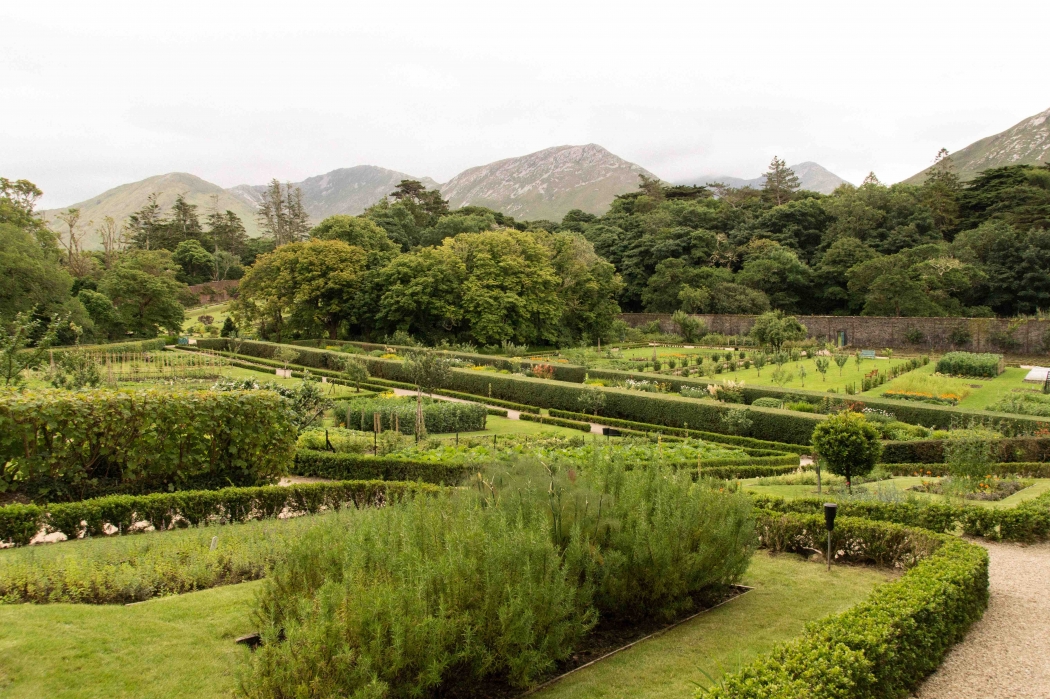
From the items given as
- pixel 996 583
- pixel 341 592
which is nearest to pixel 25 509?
pixel 341 592

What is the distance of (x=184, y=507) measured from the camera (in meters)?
9.52

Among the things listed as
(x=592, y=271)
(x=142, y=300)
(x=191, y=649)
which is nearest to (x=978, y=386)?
(x=592, y=271)

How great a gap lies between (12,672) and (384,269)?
39.8 m

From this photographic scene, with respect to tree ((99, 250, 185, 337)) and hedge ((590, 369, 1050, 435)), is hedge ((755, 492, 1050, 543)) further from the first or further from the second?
tree ((99, 250, 185, 337))

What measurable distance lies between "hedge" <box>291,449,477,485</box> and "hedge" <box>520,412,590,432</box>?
8313mm

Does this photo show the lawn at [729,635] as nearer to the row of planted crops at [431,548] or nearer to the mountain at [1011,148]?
the row of planted crops at [431,548]

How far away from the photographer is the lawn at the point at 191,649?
439 cm

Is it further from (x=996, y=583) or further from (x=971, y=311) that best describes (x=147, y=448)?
(x=971, y=311)

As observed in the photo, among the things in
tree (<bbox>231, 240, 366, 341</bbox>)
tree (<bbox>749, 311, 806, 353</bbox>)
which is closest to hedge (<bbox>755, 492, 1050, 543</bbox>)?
tree (<bbox>749, 311, 806, 353</bbox>)

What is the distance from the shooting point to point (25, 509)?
8375 millimetres

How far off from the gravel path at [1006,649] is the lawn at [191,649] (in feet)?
3.65

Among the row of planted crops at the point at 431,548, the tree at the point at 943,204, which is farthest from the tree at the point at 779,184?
the row of planted crops at the point at 431,548

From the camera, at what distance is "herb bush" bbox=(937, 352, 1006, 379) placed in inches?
1124

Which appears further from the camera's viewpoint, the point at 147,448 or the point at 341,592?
Answer: the point at 147,448
